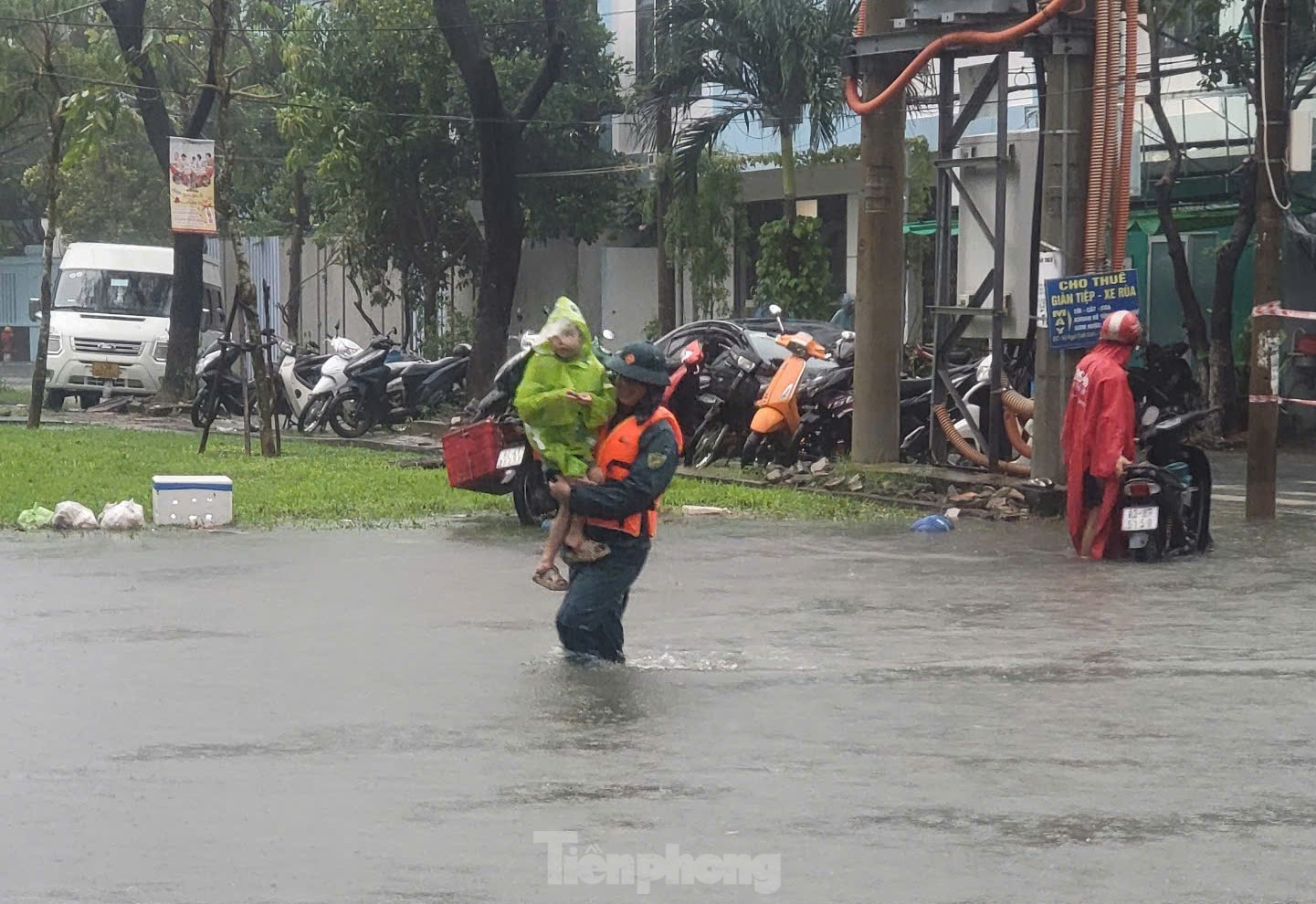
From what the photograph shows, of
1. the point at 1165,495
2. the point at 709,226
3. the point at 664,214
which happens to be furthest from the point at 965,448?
the point at 664,214

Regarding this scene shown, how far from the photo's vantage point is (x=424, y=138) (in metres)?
34.2

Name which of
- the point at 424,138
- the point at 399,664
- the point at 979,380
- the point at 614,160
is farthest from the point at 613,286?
the point at 399,664

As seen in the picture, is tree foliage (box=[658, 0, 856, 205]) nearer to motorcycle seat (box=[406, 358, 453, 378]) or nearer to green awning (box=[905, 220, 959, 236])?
green awning (box=[905, 220, 959, 236])

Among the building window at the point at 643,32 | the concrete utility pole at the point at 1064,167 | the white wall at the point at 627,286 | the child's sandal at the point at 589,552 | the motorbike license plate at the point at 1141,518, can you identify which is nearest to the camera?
the child's sandal at the point at 589,552

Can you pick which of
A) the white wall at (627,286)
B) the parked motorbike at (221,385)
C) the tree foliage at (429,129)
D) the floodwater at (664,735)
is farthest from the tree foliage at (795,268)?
the floodwater at (664,735)

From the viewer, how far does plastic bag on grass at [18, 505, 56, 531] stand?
14.0 m

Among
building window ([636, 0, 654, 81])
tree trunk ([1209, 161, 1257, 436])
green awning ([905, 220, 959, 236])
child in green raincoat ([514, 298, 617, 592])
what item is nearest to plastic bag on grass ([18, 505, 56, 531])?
child in green raincoat ([514, 298, 617, 592])

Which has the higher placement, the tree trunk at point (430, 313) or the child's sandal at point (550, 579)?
the tree trunk at point (430, 313)

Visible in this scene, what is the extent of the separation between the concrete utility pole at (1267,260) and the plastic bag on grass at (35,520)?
346 inches

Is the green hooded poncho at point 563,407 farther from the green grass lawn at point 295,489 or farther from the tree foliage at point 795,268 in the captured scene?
the tree foliage at point 795,268

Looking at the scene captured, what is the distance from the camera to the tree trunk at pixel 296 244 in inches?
1646

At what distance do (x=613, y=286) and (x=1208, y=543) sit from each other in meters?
26.4

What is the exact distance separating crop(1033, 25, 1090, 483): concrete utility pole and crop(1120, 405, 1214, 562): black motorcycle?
210 centimetres

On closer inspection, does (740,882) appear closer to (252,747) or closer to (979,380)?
(252,747)
